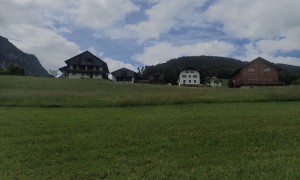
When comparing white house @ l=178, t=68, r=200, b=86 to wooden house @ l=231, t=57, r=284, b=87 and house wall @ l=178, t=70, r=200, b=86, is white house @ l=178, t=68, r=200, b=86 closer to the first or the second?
house wall @ l=178, t=70, r=200, b=86

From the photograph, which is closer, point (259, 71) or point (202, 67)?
point (259, 71)

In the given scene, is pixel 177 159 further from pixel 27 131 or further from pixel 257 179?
pixel 27 131

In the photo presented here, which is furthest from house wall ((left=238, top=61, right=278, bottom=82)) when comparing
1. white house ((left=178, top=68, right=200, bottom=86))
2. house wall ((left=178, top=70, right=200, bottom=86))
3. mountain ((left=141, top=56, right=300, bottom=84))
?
mountain ((left=141, top=56, right=300, bottom=84))

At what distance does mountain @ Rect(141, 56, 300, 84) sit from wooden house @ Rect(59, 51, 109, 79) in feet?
136

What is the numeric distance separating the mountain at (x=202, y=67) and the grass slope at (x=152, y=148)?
132124mm

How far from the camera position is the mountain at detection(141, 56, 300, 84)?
543 ft

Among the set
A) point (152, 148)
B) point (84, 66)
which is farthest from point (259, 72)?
point (152, 148)

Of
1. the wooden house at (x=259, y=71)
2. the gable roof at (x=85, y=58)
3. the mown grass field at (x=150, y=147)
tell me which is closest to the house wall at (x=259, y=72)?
the wooden house at (x=259, y=71)

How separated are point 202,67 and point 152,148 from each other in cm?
16213

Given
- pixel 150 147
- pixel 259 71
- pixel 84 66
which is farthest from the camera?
pixel 84 66

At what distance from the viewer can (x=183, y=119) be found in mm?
23266

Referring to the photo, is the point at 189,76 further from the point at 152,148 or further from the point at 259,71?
the point at 152,148

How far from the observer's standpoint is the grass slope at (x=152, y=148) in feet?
38.8

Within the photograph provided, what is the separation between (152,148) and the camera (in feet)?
49.1
